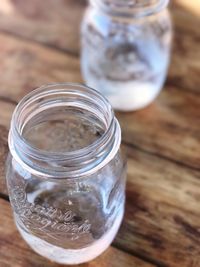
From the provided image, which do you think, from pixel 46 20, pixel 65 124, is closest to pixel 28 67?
pixel 46 20

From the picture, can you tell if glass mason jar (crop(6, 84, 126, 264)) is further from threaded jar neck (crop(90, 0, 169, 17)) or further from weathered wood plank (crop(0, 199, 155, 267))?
threaded jar neck (crop(90, 0, 169, 17))

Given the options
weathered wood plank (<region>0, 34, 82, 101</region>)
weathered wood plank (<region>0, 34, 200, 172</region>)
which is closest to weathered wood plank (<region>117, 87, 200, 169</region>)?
weathered wood plank (<region>0, 34, 200, 172</region>)

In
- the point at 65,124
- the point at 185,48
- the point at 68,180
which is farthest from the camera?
the point at 185,48

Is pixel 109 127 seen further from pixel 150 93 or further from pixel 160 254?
pixel 150 93

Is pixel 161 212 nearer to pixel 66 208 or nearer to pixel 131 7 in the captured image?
pixel 66 208

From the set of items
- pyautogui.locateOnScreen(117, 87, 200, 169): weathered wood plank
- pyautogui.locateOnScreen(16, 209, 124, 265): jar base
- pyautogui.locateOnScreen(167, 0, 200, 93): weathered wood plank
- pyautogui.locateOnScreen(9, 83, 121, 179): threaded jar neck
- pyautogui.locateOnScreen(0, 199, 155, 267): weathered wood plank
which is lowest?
pyautogui.locateOnScreen(0, 199, 155, 267): weathered wood plank

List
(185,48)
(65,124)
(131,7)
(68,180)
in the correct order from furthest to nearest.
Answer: (185,48) → (131,7) → (65,124) → (68,180)
